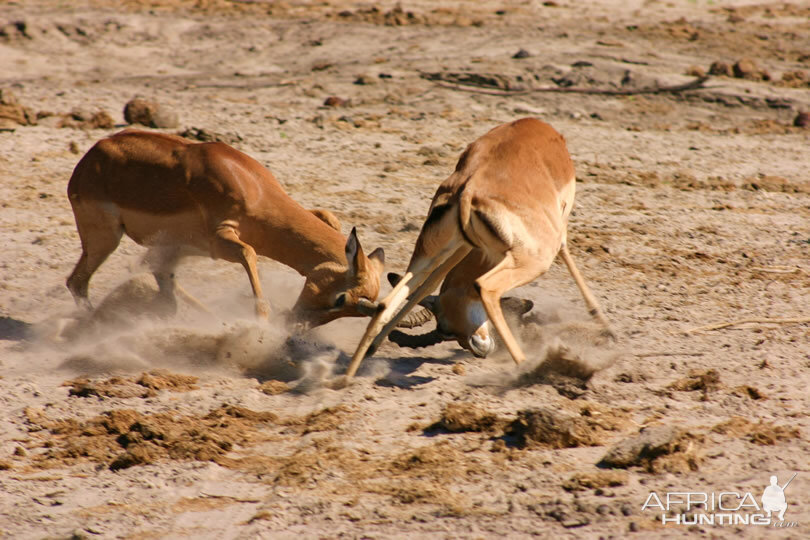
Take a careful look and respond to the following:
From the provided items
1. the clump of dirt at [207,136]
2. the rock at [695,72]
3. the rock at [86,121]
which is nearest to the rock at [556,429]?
the clump of dirt at [207,136]

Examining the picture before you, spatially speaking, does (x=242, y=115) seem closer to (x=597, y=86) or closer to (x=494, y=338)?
(x=597, y=86)

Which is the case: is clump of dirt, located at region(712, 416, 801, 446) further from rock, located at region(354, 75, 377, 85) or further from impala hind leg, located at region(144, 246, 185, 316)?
rock, located at region(354, 75, 377, 85)

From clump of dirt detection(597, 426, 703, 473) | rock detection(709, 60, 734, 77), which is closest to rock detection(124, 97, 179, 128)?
clump of dirt detection(597, 426, 703, 473)

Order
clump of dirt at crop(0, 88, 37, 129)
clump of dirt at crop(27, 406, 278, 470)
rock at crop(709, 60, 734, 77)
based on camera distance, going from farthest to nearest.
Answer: rock at crop(709, 60, 734, 77) → clump of dirt at crop(0, 88, 37, 129) → clump of dirt at crop(27, 406, 278, 470)

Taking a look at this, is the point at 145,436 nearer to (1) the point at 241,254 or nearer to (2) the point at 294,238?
(1) the point at 241,254

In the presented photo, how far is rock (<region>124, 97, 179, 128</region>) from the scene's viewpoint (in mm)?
11570

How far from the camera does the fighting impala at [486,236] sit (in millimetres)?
5828

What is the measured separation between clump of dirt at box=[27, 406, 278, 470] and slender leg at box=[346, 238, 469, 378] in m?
0.81

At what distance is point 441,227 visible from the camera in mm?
5922

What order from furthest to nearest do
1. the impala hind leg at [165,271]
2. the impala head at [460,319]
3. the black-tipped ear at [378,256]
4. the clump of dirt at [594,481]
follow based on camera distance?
the impala hind leg at [165,271] → the black-tipped ear at [378,256] → the impala head at [460,319] → the clump of dirt at [594,481]

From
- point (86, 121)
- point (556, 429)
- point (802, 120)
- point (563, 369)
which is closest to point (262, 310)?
point (563, 369)

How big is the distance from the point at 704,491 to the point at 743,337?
2.73 m

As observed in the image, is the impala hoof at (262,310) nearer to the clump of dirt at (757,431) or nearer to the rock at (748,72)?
the clump of dirt at (757,431)

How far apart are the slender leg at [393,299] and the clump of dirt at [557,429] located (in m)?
1.24
